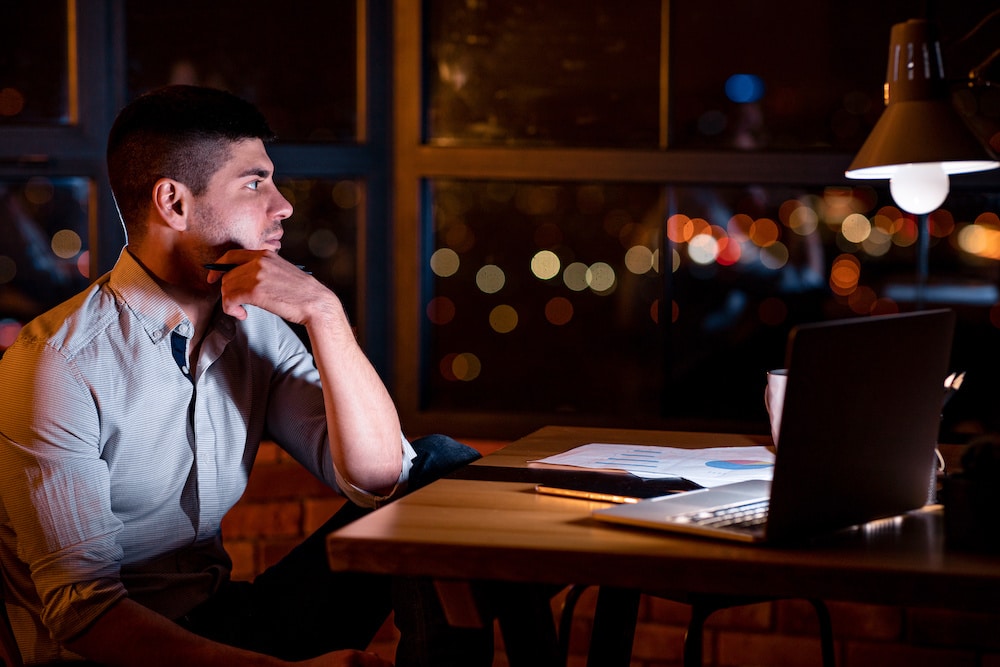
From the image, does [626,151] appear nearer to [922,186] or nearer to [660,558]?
[922,186]

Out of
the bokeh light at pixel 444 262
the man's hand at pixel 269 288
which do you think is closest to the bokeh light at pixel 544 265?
the bokeh light at pixel 444 262

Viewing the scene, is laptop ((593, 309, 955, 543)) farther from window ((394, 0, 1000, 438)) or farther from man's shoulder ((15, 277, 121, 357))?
window ((394, 0, 1000, 438))

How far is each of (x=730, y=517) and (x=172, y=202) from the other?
1.00 metres

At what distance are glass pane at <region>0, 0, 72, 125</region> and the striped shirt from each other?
1.05 m

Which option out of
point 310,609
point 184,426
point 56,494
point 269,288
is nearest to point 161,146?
point 269,288

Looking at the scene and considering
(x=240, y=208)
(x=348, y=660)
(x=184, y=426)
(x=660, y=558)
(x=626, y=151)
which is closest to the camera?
(x=660, y=558)

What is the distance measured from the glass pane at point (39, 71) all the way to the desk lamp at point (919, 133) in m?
1.79

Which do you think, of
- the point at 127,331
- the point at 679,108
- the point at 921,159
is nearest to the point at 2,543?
the point at 127,331

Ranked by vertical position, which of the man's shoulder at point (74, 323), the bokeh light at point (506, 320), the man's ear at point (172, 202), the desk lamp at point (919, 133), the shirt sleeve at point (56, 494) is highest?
the desk lamp at point (919, 133)

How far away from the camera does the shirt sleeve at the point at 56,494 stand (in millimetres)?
1220

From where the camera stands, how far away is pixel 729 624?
2.27 meters

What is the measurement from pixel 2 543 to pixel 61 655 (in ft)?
0.54

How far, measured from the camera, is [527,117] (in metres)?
2.37

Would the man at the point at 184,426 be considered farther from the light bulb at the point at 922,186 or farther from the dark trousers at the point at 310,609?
the light bulb at the point at 922,186
